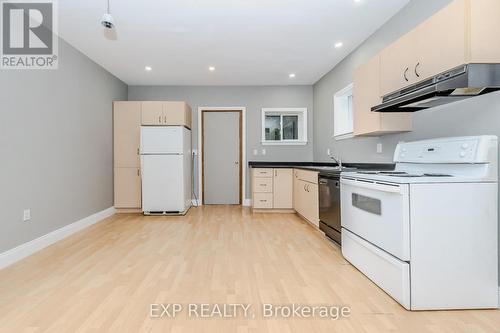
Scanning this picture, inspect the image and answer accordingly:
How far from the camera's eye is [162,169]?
479 cm

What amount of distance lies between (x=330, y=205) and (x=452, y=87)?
1785 millimetres

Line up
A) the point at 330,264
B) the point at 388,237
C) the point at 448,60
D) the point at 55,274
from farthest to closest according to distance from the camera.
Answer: the point at 330,264
the point at 55,274
the point at 388,237
the point at 448,60

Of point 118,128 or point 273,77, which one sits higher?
point 273,77

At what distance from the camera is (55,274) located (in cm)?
237

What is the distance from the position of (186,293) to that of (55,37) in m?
3.48

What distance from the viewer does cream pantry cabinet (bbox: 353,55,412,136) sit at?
266 cm

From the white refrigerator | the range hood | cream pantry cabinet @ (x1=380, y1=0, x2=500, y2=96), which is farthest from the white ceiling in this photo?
the range hood

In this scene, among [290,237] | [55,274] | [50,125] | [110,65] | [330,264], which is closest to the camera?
[55,274]

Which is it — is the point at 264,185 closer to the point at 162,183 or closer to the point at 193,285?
the point at 162,183

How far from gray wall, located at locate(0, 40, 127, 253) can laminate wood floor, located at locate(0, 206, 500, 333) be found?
0.45 metres

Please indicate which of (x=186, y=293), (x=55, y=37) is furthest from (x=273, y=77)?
(x=186, y=293)

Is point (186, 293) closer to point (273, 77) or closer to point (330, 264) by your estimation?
point (330, 264)

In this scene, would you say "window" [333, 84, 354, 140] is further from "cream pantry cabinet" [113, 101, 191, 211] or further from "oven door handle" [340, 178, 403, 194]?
"cream pantry cabinet" [113, 101, 191, 211]

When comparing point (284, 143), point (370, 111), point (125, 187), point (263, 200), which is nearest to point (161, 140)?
point (125, 187)
